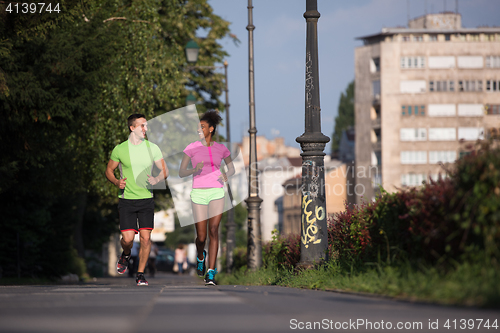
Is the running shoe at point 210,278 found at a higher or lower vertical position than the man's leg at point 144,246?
lower

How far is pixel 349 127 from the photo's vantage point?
131m

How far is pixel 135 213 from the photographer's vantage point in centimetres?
980

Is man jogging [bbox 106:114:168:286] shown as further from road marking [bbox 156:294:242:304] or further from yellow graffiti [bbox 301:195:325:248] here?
road marking [bbox 156:294:242:304]

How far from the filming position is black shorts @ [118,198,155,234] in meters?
9.73

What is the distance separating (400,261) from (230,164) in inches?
153

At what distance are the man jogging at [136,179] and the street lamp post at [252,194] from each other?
23.9 feet

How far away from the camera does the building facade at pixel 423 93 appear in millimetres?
103438

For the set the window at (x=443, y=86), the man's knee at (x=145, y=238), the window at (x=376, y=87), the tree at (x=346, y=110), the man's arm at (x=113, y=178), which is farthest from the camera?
the tree at (x=346, y=110)

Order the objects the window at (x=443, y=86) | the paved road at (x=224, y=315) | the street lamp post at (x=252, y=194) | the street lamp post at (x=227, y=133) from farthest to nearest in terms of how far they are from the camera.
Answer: the window at (x=443, y=86), the street lamp post at (x=227, y=133), the street lamp post at (x=252, y=194), the paved road at (x=224, y=315)

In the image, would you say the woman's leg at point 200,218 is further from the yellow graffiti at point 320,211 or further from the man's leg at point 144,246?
the yellow graffiti at point 320,211

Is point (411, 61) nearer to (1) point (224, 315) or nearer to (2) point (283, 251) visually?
(2) point (283, 251)

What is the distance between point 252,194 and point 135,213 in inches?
351

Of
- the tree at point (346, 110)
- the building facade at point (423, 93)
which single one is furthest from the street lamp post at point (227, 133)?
the tree at point (346, 110)

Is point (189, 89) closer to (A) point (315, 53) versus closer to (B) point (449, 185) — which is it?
(A) point (315, 53)
